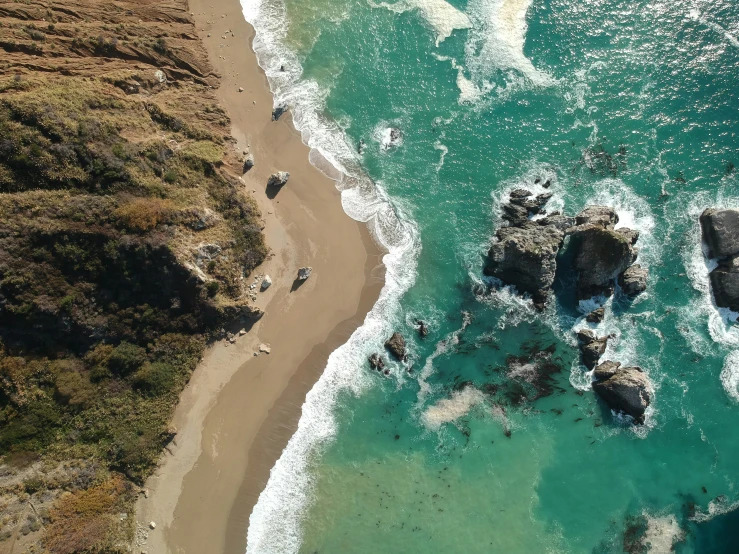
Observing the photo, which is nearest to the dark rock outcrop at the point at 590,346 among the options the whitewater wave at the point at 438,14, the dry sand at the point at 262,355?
the dry sand at the point at 262,355

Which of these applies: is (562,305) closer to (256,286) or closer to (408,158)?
(408,158)

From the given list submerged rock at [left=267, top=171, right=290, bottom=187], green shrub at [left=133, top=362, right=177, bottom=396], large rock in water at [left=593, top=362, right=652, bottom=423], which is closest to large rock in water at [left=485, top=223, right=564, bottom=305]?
large rock in water at [left=593, top=362, right=652, bottom=423]

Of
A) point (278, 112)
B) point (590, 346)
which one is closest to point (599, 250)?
point (590, 346)

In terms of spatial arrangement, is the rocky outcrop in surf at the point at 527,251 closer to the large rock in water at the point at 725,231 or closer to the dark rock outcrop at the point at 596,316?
the dark rock outcrop at the point at 596,316

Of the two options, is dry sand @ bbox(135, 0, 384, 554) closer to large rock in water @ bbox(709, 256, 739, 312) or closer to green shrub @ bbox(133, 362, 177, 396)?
green shrub @ bbox(133, 362, 177, 396)

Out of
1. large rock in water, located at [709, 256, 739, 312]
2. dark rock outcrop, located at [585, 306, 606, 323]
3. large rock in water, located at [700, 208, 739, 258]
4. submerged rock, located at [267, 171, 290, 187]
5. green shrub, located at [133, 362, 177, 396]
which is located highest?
large rock in water, located at [700, 208, 739, 258]

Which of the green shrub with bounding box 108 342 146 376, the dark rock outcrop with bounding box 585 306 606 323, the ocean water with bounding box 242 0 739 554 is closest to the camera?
the green shrub with bounding box 108 342 146 376
